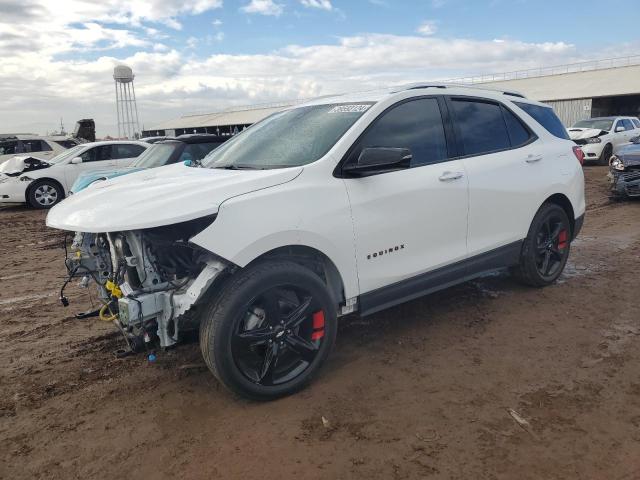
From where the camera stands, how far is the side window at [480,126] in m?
4.13

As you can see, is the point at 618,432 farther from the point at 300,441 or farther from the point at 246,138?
the point at 246,138

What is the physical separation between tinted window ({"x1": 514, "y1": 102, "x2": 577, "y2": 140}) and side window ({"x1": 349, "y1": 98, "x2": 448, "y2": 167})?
4.29 ft

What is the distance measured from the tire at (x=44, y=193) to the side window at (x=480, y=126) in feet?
38.2

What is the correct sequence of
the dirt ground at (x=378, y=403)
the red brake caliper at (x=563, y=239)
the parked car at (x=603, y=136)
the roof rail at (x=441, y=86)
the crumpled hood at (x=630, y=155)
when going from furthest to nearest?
the parked car at (x=603, y=136) → the crumpled hood at (x=630, y=155) → the red brake caliper at (x=563, y=239) → the roof rail at (x=441, y=86) → the dirt ground at (x=378, y=403)

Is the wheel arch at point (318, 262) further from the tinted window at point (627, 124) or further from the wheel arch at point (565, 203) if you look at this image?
the tinted window at point (627, 124)

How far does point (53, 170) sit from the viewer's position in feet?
41.7

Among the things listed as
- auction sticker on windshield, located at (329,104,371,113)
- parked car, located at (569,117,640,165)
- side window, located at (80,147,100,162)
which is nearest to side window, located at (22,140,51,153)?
side window, located at (80,147,100,162)

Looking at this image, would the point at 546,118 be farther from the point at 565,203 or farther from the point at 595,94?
the point at 595,94

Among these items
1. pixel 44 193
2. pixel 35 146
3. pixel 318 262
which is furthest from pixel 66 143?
pixel 318 262

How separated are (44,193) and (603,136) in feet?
54.9

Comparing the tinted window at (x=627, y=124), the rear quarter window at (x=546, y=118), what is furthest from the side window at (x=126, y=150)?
the tinted window at (x=627, y=124)

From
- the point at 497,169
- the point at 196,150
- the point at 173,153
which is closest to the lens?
the point at 497,169

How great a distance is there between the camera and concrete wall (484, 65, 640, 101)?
32.0 meters

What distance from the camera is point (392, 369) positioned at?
11.4ft
